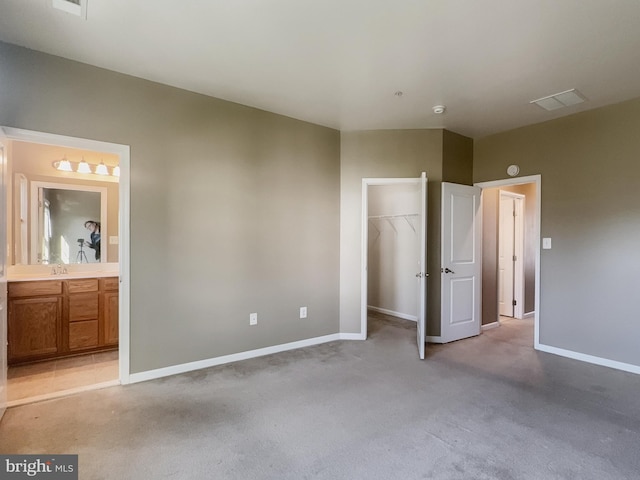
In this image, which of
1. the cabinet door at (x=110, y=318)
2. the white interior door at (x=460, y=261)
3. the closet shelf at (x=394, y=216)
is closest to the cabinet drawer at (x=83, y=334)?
the cabinet door at (x=110, y=318)

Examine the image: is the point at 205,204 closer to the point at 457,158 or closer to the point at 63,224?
the point at 63,224

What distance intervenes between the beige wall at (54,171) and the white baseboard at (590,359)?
17.1 feet

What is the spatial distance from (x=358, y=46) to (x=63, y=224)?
374 cm

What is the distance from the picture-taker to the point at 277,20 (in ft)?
6.94

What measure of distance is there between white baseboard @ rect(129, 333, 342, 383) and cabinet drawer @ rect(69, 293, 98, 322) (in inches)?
47.6

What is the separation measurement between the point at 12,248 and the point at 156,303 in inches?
76.2

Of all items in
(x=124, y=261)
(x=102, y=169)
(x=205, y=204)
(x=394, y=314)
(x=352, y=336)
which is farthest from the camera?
(x=394, y=314)

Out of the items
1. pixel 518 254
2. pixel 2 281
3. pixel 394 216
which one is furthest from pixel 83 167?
pixel 518 254

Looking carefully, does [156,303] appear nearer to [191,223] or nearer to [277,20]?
[191,223]

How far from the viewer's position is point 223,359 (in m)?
3.31

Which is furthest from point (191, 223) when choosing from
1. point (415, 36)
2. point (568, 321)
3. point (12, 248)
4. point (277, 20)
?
point (568, 321)

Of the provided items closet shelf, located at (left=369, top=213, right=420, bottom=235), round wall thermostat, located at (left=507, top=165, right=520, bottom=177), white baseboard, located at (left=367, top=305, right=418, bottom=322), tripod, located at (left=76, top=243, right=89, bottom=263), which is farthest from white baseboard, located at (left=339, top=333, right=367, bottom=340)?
tripod, located at (left=76, top=243, right=89, bottom=263)

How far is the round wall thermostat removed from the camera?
4064mm

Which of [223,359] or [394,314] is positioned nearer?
[223,359]
